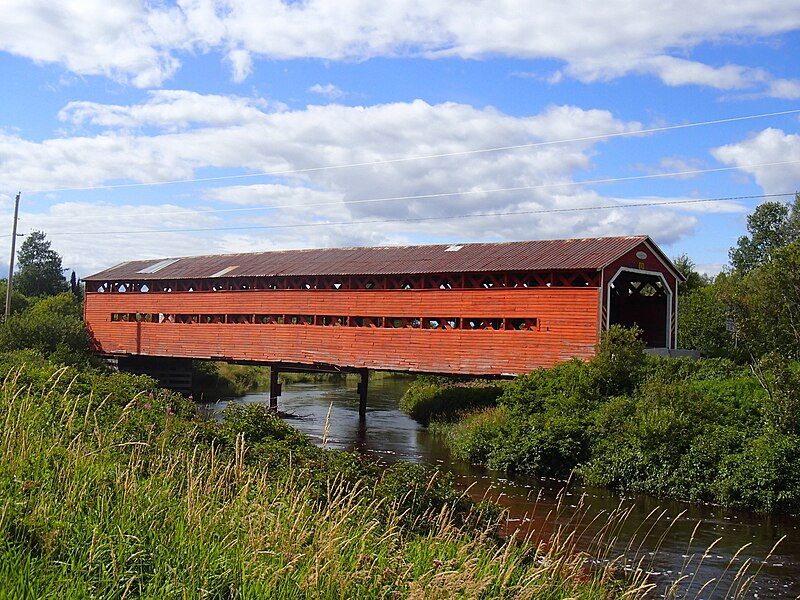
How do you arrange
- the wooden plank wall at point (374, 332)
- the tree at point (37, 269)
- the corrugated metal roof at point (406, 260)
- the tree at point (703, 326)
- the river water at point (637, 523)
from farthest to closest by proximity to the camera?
1. the tree at point (37, 269)
2. the tree at point (703, 326)
3. the corrugated metal roof at point (406, 260)
4. the wooden plank wall at point (374, 332)
5. the river water at point (637, 523)

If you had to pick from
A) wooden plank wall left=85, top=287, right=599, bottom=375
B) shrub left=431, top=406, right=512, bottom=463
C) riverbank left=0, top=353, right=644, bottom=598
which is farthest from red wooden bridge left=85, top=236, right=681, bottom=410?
riverbank left=0, top=353, right=644, bottom=598

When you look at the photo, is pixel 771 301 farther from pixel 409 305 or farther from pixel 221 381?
pixel 221 381

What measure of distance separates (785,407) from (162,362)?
25.4m

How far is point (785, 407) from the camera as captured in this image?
1509 centimetres

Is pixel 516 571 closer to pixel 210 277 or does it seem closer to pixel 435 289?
pixel 435 289

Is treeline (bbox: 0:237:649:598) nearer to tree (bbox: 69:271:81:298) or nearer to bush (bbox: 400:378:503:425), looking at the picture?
bush (bbox: 400:378:503:425)

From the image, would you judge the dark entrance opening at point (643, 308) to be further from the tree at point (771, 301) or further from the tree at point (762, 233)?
the tree at point (762, 233)

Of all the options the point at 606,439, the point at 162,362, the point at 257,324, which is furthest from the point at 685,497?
the point at 162,362

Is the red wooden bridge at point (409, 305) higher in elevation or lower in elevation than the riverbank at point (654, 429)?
higher

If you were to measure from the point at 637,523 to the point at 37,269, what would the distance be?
55310mm

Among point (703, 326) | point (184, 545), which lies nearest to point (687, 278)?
point (703, 326)

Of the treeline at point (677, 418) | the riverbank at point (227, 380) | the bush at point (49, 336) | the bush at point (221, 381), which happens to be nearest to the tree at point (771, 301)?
the treeline at point (677, 418)

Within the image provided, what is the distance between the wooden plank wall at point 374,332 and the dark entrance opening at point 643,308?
3.28 metres

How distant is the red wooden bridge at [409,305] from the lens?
67.9ft
